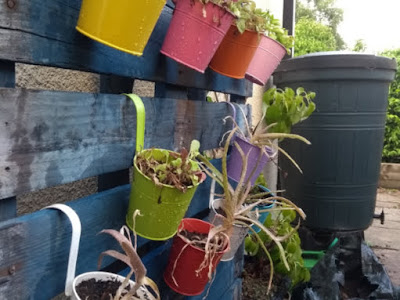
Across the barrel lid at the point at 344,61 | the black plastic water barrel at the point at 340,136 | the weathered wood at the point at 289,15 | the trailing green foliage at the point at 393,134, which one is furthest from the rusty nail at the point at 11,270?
the trailing green foliage at the point at 393,134

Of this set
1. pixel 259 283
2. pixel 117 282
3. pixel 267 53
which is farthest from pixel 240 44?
pixel 259 283

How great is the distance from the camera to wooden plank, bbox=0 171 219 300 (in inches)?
27.2

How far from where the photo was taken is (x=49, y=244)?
0.77 meters

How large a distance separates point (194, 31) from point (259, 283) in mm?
1425

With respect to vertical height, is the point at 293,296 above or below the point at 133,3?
below

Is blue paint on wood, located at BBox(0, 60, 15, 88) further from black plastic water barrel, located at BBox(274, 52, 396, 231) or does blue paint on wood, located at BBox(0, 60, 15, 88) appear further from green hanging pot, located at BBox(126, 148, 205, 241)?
black plastic water barrel, located at BBox(274, 52, 396, 231)

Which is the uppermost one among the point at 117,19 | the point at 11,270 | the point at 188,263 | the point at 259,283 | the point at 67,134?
the point at 117,19

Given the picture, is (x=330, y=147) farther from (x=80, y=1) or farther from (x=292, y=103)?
(x=80, y=1)

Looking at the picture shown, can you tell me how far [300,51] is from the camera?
6.27 m

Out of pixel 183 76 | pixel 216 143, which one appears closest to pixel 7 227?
pixel 183 76

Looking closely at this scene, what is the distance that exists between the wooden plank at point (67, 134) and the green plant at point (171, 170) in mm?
81

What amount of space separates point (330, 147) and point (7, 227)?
7.14 feet

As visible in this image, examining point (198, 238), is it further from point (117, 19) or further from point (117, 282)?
point (117, 19)

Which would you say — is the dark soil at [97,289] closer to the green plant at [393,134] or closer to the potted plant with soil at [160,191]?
the potted plant with soil at [160,191]
